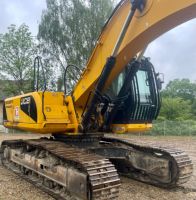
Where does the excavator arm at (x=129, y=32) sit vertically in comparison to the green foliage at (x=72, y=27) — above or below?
below

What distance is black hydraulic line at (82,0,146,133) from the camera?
18.7 ft

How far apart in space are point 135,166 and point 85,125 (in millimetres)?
1512

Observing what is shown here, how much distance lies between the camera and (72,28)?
30.9m

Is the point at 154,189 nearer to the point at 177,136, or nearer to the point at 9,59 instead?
the point at 177,136

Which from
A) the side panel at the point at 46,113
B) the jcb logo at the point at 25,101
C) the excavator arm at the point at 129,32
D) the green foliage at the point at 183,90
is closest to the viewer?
the excavator arm at the point at 129,32

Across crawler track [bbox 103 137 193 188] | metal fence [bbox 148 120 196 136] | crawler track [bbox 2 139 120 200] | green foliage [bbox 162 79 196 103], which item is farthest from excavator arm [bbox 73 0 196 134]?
green foliage [bbox 162 79 196 103]

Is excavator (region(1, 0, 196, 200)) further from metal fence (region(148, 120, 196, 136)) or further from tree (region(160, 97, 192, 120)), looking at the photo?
tree (region(160, 97, 192, 120))

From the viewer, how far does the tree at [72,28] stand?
1205 inches

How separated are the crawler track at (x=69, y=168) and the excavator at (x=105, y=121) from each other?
1 cm

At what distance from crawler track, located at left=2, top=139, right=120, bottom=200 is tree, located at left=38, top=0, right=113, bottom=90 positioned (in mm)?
22696

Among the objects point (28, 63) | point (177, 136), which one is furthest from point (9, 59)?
point (177, 136)

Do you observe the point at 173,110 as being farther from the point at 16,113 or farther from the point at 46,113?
the point at 46,113

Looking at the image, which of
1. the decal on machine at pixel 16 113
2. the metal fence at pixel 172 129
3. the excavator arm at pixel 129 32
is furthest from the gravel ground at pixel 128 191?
the metal fence at pixel 172 129

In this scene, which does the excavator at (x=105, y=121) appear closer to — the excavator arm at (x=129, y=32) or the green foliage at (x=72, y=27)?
the excavator arm at (x=129, y=32)
